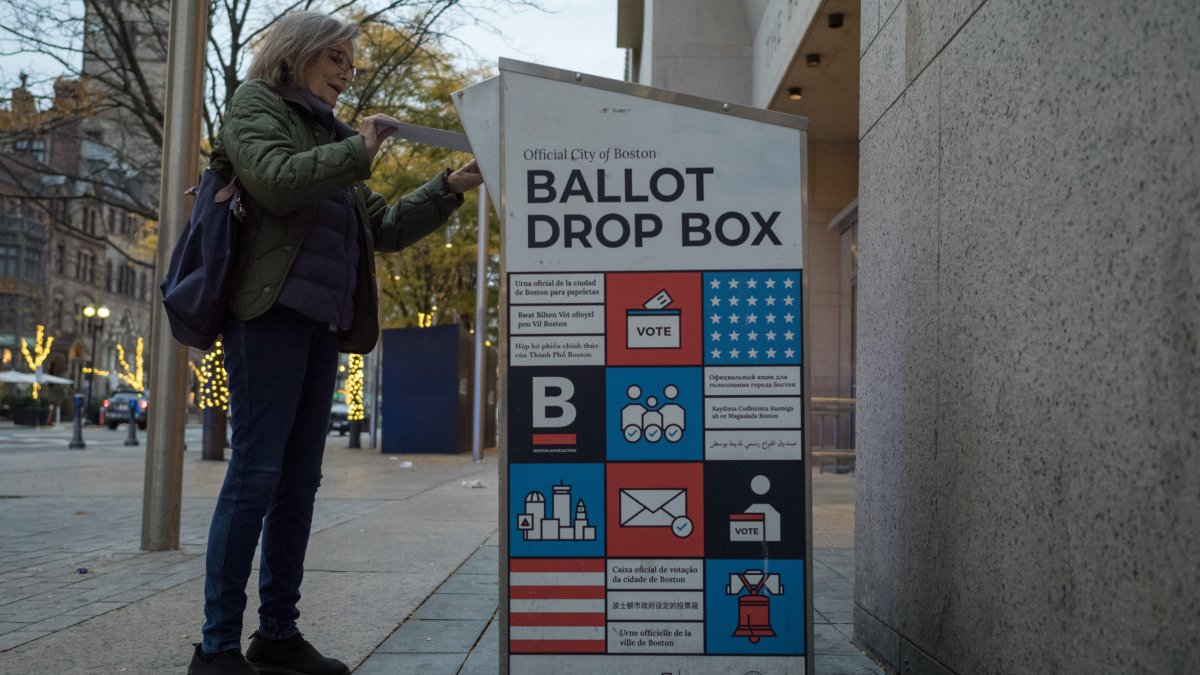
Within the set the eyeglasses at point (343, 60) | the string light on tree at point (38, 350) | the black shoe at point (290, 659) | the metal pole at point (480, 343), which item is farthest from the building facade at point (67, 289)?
the black shoe at point (290, 659)

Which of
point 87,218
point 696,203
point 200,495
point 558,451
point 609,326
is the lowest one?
point 200,495

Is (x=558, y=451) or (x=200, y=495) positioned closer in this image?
(x=558, y=451)

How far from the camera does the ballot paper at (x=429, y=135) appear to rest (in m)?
3.06

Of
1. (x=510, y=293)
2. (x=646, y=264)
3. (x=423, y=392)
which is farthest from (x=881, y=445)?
(x=423, y=392)

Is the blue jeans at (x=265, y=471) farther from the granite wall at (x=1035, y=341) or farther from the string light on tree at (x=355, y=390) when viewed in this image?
the string light on tree at (x=355, y=390)

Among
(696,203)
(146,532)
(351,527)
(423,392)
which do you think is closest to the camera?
(696,203)

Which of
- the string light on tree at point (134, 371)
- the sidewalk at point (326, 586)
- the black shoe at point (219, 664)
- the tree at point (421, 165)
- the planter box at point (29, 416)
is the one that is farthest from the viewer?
the string light on tree at point (134, 371)

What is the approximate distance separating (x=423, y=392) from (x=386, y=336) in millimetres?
1523

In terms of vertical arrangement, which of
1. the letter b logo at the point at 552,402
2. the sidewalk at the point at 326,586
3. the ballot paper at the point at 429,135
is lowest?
the sidewalk at the point at 326,586

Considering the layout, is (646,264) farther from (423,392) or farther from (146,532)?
(423,392)

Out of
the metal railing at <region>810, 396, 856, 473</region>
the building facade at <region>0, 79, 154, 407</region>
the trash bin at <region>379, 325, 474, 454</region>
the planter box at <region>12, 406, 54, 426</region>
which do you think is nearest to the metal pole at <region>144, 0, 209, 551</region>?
the metal railing at <region>810, 396, 856, 473</region>

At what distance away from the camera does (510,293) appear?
291cm

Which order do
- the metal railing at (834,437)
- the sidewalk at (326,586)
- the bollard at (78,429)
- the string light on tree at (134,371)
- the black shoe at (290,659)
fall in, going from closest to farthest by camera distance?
the black shoe at (290,659)
the sidewalk at (326,586)
the metal railing at (834,437)
the bollard at (78,429)
the string light on tree at (134,371)

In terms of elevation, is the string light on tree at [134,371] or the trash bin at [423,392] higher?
the string light on tree at [134,371]
